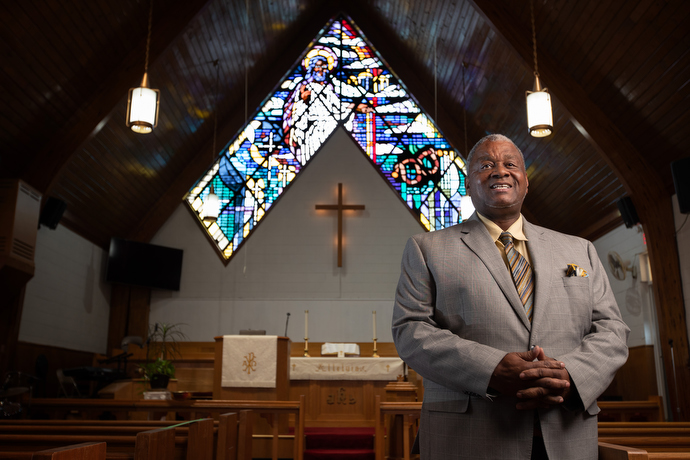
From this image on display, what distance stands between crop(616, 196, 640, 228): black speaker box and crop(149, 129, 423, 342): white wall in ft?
10.8

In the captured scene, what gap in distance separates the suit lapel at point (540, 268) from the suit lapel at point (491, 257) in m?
0.03

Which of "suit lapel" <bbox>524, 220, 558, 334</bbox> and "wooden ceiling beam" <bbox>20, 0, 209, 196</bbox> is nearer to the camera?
"suit lapel" <bbox>524, 220, 558, 334</bbox>

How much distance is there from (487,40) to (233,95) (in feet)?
13.0

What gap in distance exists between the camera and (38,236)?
694cm

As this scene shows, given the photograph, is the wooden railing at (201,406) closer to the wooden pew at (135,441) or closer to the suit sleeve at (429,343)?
the wooden pew at (135,441)

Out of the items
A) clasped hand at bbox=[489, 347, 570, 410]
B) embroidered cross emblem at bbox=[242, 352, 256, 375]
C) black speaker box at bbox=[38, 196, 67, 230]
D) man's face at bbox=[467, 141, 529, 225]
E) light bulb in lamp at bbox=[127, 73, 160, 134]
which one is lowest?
clasped hand at bbox=[489, 347, 570, 410]

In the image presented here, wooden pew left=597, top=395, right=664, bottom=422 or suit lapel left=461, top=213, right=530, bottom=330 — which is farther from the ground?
suit lapel left=461, top=213, right=530, bottom=330

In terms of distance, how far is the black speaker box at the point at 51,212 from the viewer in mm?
6722

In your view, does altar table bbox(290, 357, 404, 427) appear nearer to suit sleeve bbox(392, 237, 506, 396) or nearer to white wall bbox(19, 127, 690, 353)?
white wall bbox(19, 127, 690, 353)

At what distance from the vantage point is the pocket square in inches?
54.7

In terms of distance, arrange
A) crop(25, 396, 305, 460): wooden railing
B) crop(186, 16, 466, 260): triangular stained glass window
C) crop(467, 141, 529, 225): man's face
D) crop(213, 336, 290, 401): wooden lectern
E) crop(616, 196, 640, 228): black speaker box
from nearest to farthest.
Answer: crop(467, 141, 529, 225): man's face → crop(25, 396, 305, 460): wooden railing → crop(213, 336, 290, 401): wooden lectern → crop(616, 196, 640, 228): black speaker box → crop(186, 16, 466, 260): triangular stained glass window

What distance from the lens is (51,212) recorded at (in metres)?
6.74

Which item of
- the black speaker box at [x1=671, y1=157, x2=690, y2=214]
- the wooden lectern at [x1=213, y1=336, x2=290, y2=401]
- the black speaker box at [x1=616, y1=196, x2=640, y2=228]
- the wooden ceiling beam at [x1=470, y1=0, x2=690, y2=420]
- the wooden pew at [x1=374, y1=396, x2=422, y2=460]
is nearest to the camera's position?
the wooden pew at [x1=374, y1=396, x2=422, y2=460]

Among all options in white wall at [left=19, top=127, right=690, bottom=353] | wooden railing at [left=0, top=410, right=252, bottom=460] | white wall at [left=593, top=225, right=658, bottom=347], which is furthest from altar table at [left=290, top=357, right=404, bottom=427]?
wooden railing at [left=0, top=410, right=252, bottom=460]
